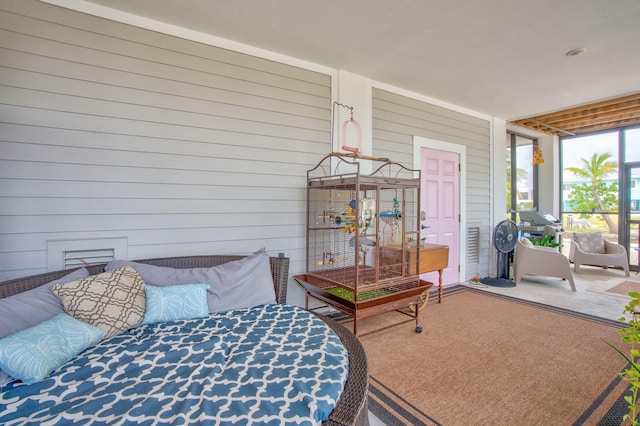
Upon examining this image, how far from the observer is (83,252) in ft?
7.36

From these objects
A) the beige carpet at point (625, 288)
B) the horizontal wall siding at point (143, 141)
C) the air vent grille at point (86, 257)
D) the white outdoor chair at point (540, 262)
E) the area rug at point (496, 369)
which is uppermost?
the horizontal wall siding at point (143, 141)

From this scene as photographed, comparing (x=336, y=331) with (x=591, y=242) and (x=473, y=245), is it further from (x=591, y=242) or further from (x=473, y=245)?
(x=591, y=242)

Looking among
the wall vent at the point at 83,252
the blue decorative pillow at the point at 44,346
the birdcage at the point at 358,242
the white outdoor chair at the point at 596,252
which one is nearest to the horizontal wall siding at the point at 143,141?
the wall vent at the point at 83,252

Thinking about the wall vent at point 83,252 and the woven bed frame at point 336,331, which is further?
the wall vent at point 83,252

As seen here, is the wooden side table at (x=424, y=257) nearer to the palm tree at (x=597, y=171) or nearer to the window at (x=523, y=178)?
the window at (x=523, y=178)

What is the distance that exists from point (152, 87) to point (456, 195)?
408 cm

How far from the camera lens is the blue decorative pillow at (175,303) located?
1.85 m

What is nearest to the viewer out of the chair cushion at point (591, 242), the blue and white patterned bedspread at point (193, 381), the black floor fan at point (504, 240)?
the blue and white patterned bedspread at point (193, 381)

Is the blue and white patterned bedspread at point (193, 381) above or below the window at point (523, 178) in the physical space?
below

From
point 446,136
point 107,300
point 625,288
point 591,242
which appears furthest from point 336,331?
point 591,242

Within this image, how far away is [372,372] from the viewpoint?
7.17 feet

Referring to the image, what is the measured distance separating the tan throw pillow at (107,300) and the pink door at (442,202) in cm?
346

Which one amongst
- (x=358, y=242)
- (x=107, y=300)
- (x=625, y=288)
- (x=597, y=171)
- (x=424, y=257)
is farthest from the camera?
(x=597, y=171)

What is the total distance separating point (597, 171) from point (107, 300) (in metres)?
8.36
